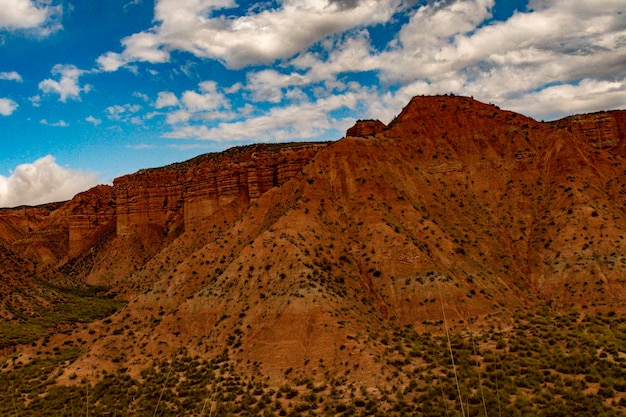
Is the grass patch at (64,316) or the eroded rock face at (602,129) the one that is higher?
the eroded rock face at (602,129)

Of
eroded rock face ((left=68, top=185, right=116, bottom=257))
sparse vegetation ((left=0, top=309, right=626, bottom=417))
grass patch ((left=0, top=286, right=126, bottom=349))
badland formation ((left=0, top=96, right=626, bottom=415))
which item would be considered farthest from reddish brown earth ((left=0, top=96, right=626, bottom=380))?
eroded rock face ((left=68, top=185, right=116, bottom=257))

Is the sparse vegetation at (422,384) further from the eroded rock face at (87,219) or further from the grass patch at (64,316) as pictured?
the eroded rock face at (87,219)

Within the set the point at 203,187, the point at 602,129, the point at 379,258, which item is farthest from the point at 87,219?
the point at 602,129

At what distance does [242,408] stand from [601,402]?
19.7 metres

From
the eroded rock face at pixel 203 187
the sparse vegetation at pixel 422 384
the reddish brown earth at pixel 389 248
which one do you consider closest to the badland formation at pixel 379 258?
the reddish brown earth at pixel 389 248

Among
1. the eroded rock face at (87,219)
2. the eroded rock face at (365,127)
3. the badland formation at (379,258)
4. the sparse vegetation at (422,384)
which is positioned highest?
the eroded rock face at (365,127)

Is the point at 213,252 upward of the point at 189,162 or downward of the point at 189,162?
downward

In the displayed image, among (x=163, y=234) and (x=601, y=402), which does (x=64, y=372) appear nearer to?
(x=601, y=402)

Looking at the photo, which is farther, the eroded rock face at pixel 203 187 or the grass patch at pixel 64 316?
the eroded rock face at pixel 203 187

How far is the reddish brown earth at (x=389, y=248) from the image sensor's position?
42.0m

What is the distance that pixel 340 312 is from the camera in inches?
1597

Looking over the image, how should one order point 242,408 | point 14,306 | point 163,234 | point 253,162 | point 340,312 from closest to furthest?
point 242,408
point 340,312
point 14,306
point 253,162
point 163,234

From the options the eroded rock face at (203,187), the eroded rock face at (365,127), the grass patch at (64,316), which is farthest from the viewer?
the eroded rock face at (203,187)

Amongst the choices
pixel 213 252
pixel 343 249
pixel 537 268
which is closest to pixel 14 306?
pixel 213 252
